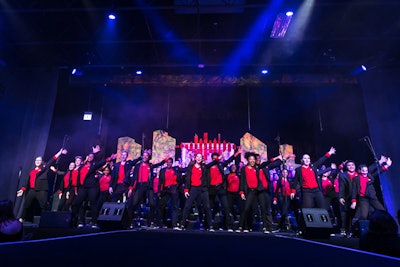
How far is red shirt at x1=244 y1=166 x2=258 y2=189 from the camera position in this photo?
21.6 ft

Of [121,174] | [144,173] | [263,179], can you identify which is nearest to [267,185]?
[263,179]

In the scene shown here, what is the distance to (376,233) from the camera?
2727mm

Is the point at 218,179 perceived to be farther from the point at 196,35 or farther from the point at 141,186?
the point at 196,35

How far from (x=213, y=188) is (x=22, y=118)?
7552mm

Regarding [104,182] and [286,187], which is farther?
[286,187]

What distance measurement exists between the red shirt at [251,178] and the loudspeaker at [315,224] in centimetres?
157

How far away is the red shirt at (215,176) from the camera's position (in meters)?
7.43

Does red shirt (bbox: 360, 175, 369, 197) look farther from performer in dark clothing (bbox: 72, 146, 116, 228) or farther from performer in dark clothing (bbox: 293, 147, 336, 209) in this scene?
performer in dark clothing (bbox: 72, 146, 116, 228)

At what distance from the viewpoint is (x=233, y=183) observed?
7648mm

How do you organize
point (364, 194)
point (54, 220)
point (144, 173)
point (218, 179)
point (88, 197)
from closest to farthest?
point (54, 220) → point (364, 194) → point (88, 197) → point (144, 173) → point (218, 179)

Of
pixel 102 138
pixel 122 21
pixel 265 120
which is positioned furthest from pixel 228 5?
pixel 102 138

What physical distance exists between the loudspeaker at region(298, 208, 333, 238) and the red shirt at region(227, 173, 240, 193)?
2578mm

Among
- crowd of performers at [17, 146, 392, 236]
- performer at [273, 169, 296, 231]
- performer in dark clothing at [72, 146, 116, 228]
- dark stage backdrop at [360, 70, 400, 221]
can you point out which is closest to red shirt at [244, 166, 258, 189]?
crowd of performers at [17, 146, 392, 236]

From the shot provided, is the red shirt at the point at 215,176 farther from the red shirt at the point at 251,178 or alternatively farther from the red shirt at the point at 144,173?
the red shirt at the point at 144,173
